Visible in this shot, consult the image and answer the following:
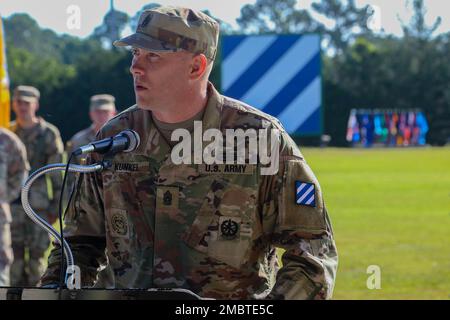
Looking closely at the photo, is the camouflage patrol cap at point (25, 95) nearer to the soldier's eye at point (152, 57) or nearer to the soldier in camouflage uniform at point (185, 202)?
the soldier in camouflage uniform at point (185, 202)

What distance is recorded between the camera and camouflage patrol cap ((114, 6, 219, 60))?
10.8 ft

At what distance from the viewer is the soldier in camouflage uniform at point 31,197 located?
33.7 ft

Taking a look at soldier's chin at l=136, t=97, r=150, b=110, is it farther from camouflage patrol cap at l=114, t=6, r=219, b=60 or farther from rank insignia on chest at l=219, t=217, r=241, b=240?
rank insignia on chest at l=219, t=217, r=241, b=240

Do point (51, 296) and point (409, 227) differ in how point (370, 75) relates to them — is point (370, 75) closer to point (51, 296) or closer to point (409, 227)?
point (409, 227)

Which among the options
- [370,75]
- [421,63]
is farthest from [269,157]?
[370,75]

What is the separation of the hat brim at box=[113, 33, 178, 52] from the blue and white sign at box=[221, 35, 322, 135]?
1600mm

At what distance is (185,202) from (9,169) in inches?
232

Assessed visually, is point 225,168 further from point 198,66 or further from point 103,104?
point 103,104

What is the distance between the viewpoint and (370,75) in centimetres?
5238

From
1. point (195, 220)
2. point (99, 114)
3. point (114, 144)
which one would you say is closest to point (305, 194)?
point (195, 220)

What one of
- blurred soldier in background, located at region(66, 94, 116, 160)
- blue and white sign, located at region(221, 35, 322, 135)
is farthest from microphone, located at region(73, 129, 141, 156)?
blurred soldier in background, located at region(66, 94, 116, 160)

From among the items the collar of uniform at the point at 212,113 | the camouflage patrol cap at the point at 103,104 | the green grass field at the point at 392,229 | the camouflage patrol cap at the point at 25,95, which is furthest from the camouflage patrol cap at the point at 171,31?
the camouflage patrol cap at the point at 25,95

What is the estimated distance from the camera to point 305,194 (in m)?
3.26

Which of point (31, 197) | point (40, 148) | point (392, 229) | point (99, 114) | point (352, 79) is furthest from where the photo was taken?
point (352, 79)
